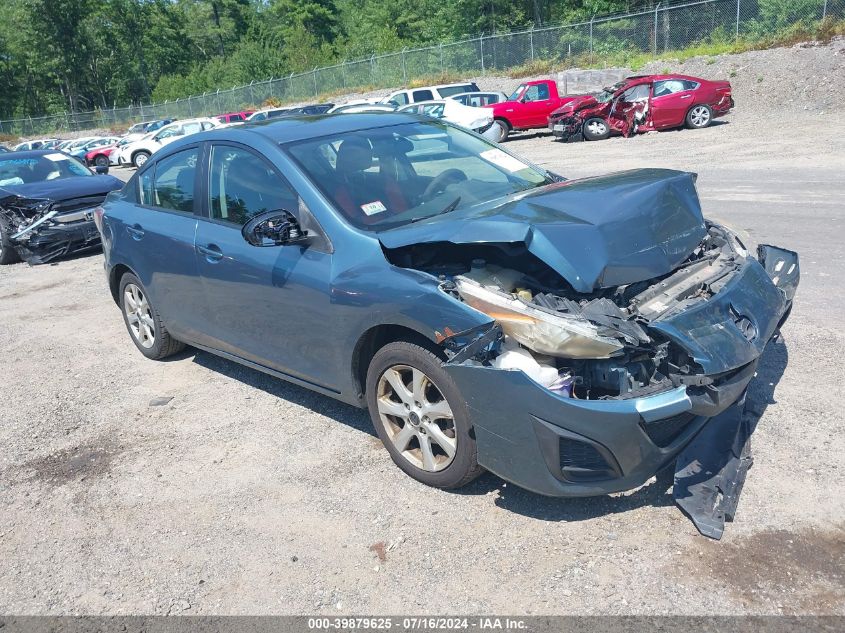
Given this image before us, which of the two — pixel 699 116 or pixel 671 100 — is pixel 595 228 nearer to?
pixel 671 100

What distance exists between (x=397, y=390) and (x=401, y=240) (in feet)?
2.52

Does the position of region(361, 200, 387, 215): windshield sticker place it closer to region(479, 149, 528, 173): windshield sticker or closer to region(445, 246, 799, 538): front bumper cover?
→ region(479, 149, 528, 173): windshield sticker

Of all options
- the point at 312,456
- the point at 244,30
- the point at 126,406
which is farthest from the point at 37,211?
the point at 244,30

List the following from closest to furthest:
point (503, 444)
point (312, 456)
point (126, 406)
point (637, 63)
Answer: point (503, 444) → point (312, 456) → point (126, 406) → point (637, 63)

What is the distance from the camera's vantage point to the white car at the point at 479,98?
26.3 metres

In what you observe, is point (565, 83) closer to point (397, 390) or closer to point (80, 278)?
point (80, 278)

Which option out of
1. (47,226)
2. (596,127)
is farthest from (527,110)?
(47,226)

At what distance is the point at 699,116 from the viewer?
21203 mm

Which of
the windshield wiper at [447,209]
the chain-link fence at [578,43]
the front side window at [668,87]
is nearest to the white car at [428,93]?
the chain-link fence at [578,43]

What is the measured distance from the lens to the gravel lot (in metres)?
3.02

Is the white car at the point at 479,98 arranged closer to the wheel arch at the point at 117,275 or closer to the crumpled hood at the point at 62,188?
the crumpled hood at the point at 62,188

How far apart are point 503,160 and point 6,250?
31.3 ft

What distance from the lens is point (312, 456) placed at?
4.32m

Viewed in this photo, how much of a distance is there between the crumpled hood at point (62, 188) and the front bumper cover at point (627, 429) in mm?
9748
